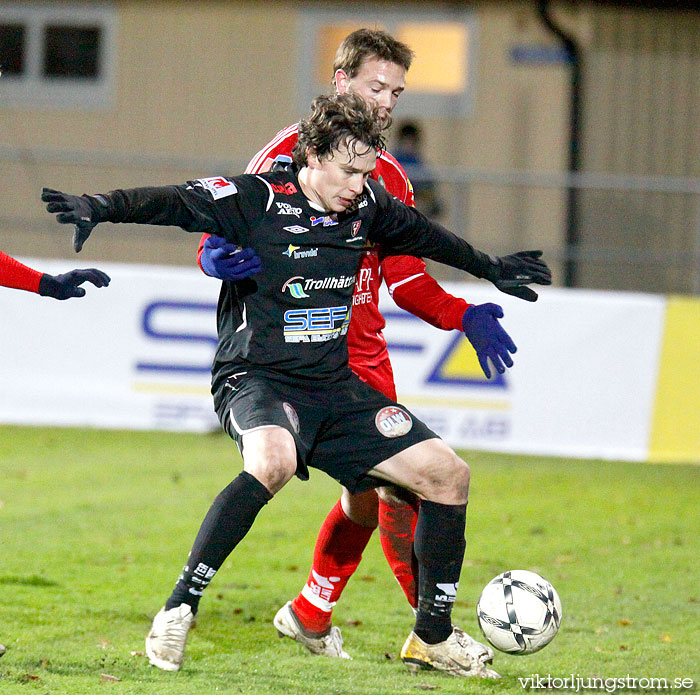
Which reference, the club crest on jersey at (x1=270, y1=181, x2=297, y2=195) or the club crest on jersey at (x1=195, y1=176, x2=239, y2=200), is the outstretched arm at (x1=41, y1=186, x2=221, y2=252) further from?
the club crest on jersey at (x1=270, y1=181, x2=297, y2=195)

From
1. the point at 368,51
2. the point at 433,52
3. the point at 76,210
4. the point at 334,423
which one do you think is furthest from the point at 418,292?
the point at 433,52

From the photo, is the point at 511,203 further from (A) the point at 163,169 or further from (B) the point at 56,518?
(B) the point at 56,518

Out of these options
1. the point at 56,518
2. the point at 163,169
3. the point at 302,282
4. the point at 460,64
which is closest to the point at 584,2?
the point at 460,64

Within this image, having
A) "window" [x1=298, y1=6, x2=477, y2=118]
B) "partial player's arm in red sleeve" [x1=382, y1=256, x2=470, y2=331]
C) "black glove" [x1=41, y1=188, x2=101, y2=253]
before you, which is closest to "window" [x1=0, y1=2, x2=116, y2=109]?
"window" [x1=298, y1=6, x2=477, y2=118]

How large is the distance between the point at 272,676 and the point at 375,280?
1.62 m

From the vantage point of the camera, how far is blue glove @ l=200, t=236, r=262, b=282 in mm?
4082

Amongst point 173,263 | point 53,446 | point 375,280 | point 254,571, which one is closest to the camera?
point 375,280

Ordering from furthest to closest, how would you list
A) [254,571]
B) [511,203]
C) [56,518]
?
[511,203] < [56,518] < [254,571]

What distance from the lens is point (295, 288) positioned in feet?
13.9

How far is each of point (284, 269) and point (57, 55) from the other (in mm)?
11976

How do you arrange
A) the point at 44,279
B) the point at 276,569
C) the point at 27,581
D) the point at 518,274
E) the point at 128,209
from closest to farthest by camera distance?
1. the point at 128,209
2. the point at 44,279
3. the point at 518,274
4. the point at 27,581
5. the point at 276,569

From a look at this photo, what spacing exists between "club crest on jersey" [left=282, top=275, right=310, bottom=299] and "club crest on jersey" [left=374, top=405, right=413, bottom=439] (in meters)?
0.53

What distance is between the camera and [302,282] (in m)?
4.26

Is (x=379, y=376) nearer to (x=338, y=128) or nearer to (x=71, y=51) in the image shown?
(x=338, y=128)
